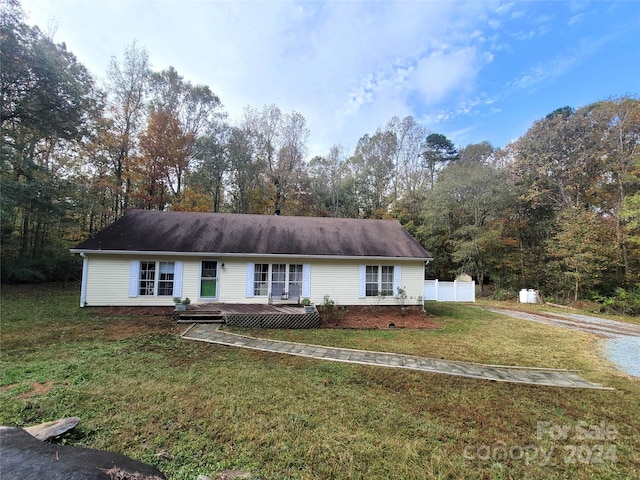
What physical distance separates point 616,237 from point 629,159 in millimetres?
4179

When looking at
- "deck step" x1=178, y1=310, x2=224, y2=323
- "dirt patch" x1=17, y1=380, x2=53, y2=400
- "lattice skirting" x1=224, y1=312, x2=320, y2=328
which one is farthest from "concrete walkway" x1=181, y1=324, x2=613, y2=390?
"dirt patch" x1=17, y1=380, x2=53, y2=400

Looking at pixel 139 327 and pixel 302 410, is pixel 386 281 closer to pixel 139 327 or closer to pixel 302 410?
pixel 302 410

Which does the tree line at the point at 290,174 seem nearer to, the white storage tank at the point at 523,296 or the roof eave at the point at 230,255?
the white storage tank at the point at 523,296

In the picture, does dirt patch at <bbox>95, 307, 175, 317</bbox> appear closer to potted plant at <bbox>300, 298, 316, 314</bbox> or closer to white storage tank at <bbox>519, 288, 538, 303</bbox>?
potted plant at <bbox>300, 298, 316, 314</bbox>

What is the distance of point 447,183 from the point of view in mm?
18812

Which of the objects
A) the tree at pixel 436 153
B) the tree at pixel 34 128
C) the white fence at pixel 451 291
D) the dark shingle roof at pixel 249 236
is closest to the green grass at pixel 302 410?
the dark shingle roof at pixel 249 236

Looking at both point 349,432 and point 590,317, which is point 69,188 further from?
point 590,317

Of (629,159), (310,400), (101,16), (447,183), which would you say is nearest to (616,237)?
(629,159)

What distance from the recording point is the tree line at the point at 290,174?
1343 centimetres

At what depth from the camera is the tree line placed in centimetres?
1343

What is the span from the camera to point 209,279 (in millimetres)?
10555

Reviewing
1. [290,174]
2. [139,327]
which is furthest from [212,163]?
[139,327]

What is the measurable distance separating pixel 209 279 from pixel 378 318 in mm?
6672

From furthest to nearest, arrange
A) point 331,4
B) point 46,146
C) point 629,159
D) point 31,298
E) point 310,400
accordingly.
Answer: point 46,146 → point 629,159 → point 31,298 → point 331,4 → point 310,400
